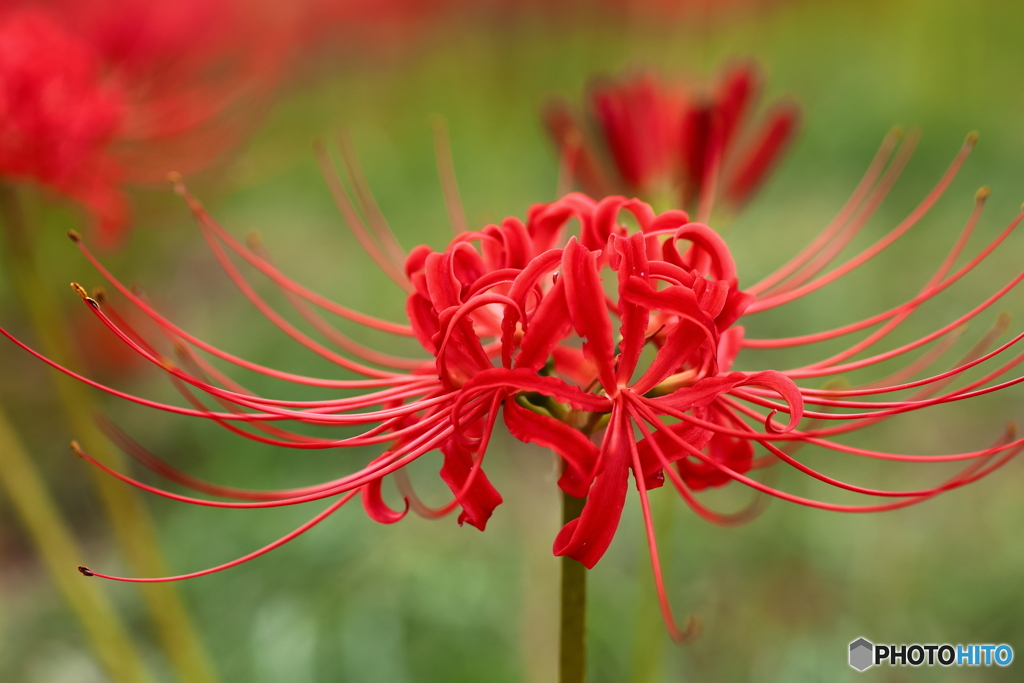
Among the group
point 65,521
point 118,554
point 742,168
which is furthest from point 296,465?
point 742,168

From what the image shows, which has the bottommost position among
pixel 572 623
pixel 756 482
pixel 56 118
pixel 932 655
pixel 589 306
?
pixel 932 655

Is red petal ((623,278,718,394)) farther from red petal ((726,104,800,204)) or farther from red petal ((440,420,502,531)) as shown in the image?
red petal ((726,104,800,204))

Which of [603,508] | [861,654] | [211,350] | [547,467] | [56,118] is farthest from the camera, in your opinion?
[547,467]

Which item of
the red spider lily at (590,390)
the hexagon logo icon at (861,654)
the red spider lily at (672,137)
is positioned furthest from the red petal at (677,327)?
the hexagon logo icon at (861,654)

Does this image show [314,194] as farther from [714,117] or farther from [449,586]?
[714,117]

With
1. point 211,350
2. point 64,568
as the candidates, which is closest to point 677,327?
point 211,350

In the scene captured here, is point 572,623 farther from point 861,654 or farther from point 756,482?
point 861,654
